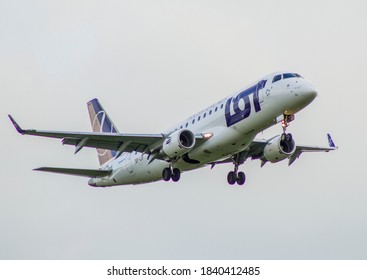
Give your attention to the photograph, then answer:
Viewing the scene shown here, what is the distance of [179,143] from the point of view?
50.0 m

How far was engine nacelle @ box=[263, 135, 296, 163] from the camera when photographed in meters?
51.0

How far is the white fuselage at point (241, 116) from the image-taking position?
46938mm

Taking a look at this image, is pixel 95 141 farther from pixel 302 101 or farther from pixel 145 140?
pixel 302 101

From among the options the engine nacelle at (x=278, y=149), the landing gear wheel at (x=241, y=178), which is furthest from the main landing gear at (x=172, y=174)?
the engine nacelle at (x=278, y=149)

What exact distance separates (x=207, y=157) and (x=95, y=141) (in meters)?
6.48

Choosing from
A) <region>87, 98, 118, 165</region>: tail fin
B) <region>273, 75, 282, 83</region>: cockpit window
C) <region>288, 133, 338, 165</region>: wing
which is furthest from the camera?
<region>87, 98, 118, 165</region>: tail fin

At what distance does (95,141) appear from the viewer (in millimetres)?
52688

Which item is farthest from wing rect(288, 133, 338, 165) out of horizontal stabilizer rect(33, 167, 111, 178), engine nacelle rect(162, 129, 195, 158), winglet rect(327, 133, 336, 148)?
horizontal stabilizer rect(33, 167, 111, 178)

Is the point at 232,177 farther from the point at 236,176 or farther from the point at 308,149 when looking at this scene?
the point at 308,149

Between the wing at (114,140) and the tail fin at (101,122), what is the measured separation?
9233mm

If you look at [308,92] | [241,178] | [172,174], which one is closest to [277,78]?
[308,92]

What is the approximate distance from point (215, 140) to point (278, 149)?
5054 mm

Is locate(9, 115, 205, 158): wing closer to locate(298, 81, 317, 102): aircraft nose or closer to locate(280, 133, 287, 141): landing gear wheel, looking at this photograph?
locate(280, 133, 287, 141): landing gear wheel

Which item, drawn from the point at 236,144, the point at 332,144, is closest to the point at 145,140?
the point at 236,144
